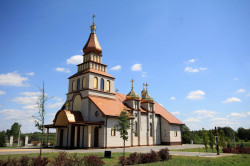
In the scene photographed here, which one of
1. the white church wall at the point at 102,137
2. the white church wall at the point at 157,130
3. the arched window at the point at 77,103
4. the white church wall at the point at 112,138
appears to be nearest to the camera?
the white church wall at the point at 102,137

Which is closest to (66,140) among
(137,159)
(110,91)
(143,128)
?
(110,91)

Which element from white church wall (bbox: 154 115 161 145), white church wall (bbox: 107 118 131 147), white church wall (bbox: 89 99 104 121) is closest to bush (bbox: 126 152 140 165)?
white church wall (bbox: 107 118 131 147)

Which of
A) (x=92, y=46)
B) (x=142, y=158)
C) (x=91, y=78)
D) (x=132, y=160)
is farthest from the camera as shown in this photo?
(x=92, y=46)

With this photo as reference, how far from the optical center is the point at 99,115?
29484 millimetres

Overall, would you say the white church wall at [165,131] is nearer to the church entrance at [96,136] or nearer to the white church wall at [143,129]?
the white church wall at [143,129]

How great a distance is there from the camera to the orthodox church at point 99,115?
28750mm

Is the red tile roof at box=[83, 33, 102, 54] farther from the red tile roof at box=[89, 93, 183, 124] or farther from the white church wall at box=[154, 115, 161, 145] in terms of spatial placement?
the white church wall at box=[154, 115, 161, 145]

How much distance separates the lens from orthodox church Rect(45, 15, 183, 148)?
1132 inches

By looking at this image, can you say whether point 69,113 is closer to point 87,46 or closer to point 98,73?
point 98,73

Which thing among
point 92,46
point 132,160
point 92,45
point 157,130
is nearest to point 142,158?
point 132,160

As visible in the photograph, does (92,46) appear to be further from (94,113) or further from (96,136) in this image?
(96,136)

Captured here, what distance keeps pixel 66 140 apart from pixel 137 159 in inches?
760

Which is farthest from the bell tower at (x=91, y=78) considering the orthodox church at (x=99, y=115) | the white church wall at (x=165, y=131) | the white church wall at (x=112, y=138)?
the white church wall at (x=165, y=131)

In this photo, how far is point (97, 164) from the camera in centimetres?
1155
